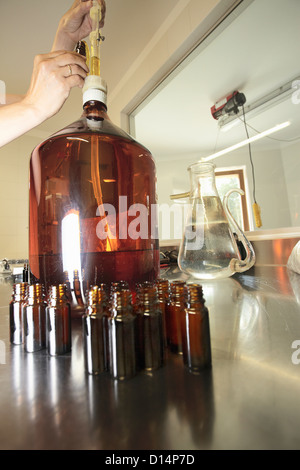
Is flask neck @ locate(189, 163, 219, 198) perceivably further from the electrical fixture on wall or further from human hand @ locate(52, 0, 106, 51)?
the electrical fixture on wall

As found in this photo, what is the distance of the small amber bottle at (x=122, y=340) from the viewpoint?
15 centimetres

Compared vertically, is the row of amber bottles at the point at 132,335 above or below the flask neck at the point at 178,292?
below

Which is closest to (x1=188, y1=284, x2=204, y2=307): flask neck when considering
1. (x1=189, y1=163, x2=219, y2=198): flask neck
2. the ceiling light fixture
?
(x1=189, y1=163, x2=219, y2=198): flask neck

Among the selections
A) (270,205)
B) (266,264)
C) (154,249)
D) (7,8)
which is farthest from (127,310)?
(270,205)

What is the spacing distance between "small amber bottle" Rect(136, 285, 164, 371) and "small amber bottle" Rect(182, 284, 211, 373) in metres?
0.02

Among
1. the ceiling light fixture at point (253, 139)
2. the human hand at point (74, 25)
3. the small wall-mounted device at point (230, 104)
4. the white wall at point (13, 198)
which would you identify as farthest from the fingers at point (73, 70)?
the white wall at point (13, 198)

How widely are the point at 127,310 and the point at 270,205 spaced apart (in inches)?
70.8

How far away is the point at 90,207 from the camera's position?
29 centimetres

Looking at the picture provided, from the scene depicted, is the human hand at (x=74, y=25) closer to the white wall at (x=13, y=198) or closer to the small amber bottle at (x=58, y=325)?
the small amber bottle at (x=58, y=325)

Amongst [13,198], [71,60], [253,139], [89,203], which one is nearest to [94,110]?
[89,203]

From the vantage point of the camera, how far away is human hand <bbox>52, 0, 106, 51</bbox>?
608 mm

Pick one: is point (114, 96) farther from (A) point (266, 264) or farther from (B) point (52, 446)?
(B) point (52, 446)

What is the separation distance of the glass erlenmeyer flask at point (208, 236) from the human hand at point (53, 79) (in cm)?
33

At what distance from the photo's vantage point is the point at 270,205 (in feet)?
5.55
